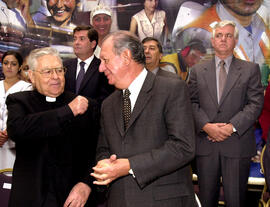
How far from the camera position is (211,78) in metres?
3.55

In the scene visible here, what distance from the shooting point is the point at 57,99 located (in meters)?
2.45

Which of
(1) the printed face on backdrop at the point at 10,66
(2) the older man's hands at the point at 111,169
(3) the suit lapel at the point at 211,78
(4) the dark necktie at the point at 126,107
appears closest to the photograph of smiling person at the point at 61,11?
(1) the printed face on backdrop at the point at 10,66

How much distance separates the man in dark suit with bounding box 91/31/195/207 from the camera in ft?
5.94

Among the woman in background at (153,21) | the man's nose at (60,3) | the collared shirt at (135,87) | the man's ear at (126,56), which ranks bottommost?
the collared shirt at (135,87)

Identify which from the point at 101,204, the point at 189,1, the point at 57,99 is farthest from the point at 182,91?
the point at 189,1

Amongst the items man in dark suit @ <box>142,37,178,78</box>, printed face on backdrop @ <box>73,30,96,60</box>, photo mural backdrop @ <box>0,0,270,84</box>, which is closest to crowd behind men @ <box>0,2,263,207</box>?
printed face on backdrop @ <box>73,30,96,60</box>

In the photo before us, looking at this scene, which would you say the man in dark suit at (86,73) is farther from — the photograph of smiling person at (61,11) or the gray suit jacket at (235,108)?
the photograph of smiling person at (61,11)

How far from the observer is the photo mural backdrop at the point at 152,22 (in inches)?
197

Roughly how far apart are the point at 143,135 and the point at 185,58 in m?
3.54

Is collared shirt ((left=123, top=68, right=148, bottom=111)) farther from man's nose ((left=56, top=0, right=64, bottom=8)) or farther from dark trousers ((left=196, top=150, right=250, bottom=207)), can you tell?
man's nose ((left=56, top=0, right=64, bottom=8))

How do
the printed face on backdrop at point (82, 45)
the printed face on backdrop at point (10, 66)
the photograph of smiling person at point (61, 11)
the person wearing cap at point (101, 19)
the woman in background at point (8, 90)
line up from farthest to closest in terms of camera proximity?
the photograph of smiling person at point (61, 11)
the person wearing cap at point (101, 19)
the printed face on backdrop at point (10, 66)
the woman in background at point (8, 90)
the printed face on backdrop at point (82, 45)

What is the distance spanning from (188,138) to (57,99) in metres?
1.04

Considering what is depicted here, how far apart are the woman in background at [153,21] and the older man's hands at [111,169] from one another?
375 centimetres

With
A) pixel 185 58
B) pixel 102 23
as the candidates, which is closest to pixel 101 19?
pixel 102 23
